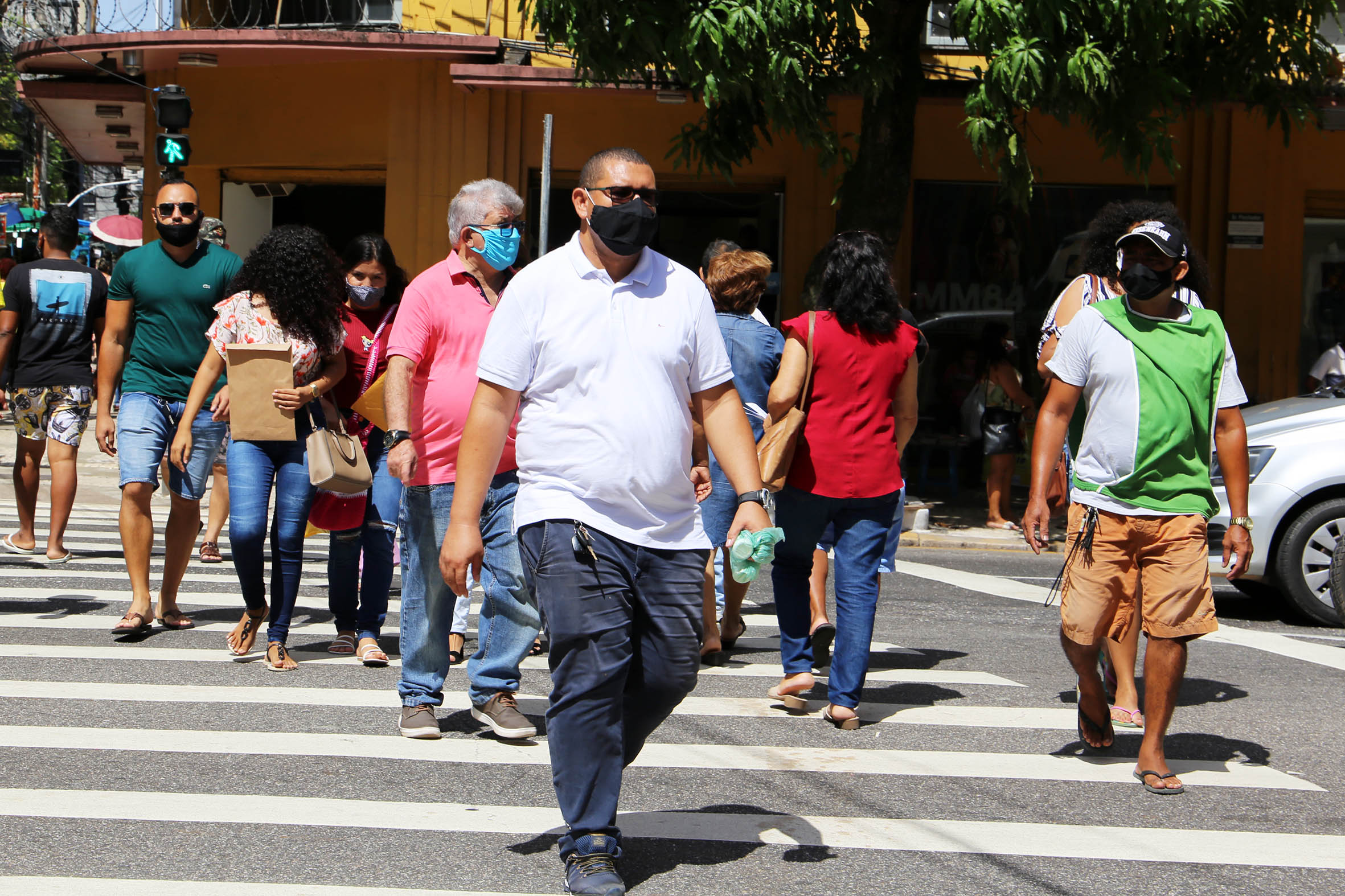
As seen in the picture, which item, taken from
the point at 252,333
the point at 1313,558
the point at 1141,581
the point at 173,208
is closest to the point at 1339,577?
the point at 1313,558

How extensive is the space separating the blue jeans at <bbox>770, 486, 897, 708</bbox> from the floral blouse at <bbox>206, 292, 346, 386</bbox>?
213 cm

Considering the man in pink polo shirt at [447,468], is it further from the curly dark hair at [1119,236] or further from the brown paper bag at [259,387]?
the curly dark hair at [1119,236]

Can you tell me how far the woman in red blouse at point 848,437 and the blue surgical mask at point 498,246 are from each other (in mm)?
1165

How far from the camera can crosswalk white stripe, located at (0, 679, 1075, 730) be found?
5.99 metres

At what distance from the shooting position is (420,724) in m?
5.45

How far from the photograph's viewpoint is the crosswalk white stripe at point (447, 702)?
5992 mm

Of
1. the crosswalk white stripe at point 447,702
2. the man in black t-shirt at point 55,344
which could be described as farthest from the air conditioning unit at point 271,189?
the crosswalk white stripe at point 447,702

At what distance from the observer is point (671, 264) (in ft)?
13.8

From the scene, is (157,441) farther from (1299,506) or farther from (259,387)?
(1299,506)

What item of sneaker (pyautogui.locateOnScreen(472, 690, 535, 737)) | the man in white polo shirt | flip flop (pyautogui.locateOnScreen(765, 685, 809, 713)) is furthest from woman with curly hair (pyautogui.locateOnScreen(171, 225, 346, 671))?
the man in white polo shirt

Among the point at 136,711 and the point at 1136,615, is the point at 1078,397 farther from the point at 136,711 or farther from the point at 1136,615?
the point at 136,711

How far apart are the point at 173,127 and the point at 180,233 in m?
7.63

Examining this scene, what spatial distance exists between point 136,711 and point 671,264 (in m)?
3.03

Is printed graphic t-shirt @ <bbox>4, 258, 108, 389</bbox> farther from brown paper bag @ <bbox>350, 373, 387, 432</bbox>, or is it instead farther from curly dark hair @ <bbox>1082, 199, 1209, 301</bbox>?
curly dark hair @ <bbox>1082, 199, 1209, 301</bbox>
